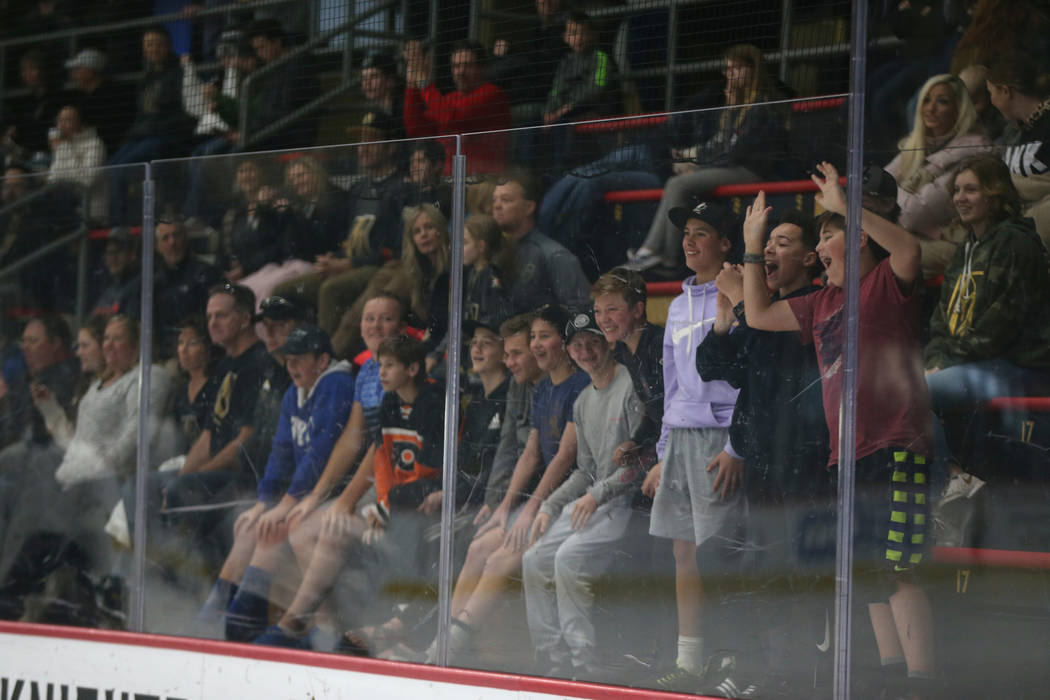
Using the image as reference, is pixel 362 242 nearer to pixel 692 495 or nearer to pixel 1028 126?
pixel 692 495

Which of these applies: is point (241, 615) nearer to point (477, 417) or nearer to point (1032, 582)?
point (477, 417)

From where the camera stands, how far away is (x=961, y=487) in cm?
297

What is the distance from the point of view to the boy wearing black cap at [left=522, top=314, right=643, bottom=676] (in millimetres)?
3396

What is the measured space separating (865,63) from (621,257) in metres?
0.82

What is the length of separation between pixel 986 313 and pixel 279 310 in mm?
2201

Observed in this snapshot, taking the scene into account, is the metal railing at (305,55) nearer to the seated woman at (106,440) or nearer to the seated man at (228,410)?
the seated man at (228,410)

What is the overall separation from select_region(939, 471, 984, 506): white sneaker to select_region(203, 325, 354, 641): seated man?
72.1 inches

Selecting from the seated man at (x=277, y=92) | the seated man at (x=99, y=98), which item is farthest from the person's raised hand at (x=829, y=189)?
the seated man at (x=99, y=98)

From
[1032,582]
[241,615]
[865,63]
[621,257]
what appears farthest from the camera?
[241,615]

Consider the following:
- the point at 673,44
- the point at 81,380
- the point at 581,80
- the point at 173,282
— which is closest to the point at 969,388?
the point at 673,44

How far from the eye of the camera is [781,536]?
3.15m

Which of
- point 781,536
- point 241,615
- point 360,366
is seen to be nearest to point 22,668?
point 241,615

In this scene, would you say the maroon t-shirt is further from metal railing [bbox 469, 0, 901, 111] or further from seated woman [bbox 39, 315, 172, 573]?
seated woman [bbox 39, 315, 172, 573]

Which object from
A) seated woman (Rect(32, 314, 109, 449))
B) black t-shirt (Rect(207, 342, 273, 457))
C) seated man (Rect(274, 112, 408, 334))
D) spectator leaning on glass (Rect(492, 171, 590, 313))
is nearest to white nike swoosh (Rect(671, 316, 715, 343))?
spectator leaning on glass (Rect(492, 171, 590, 313))
